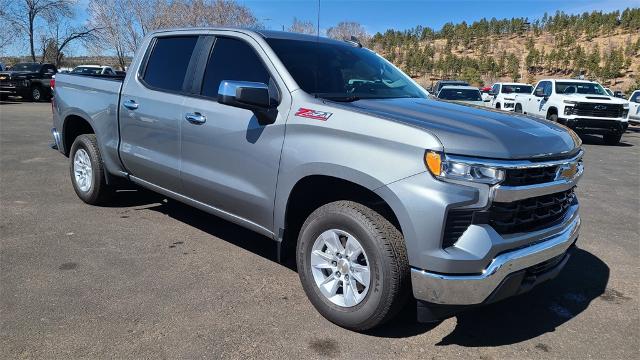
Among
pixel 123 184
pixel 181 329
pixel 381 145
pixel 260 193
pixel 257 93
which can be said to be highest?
pixel 257 93

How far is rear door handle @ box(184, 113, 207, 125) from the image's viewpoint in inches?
161

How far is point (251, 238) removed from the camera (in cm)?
508

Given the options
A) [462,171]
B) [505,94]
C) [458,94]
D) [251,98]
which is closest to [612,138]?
[458,94]

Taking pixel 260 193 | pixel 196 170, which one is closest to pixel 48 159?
pixel 196 170

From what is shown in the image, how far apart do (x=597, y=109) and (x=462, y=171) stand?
14492mm

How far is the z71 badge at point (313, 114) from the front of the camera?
3303 millimetres

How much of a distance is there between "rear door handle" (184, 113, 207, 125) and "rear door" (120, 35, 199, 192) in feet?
0.46

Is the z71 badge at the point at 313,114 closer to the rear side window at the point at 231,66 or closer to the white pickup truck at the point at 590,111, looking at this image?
the rear side window at the point at 231,66

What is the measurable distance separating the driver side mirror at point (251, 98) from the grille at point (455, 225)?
1.47 meters

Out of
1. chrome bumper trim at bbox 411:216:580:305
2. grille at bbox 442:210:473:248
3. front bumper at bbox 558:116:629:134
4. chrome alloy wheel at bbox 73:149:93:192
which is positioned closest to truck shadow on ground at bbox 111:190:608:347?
chrome bumper trim at bbox 411:216:580:305

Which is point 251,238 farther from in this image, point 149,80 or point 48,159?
point 48,159

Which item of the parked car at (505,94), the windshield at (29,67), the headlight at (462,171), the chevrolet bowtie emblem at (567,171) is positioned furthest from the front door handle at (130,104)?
the windshield at (29,67)

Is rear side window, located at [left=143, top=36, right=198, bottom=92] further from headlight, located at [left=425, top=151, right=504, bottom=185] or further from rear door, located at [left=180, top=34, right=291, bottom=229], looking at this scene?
headlight, located at [left=425, top=151, right=504, bottom=185]

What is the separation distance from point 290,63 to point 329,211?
1.24 m
